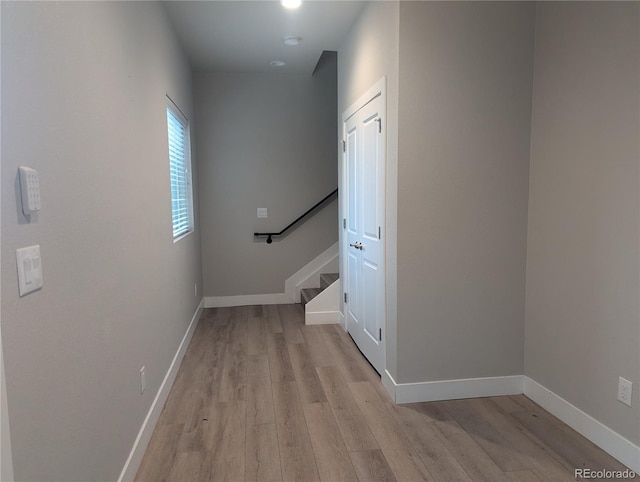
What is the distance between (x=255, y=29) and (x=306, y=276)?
2.78m

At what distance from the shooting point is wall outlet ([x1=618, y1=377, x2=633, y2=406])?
194cm

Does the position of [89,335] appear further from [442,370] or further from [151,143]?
[442,370]

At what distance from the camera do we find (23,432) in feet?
3.37

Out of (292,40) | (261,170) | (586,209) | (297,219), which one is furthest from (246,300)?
(586,209)

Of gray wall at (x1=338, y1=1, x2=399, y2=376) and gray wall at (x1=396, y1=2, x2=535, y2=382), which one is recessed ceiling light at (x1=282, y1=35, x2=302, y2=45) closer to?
gray wall at (x1=338, y1=1, x2=399, y2=376)

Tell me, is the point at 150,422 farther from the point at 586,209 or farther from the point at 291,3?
the point at 291,3

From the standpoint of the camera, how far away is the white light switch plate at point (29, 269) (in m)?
1.03

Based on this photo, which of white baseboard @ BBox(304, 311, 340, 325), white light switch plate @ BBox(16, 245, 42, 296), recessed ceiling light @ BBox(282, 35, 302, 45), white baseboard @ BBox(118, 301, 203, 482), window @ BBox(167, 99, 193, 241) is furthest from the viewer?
white baseboard @ BBox(304, 311, 340, 325)

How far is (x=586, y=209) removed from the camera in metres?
2.15

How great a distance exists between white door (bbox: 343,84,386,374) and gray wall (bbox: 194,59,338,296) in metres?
1.28

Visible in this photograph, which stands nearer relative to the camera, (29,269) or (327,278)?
(29,269)

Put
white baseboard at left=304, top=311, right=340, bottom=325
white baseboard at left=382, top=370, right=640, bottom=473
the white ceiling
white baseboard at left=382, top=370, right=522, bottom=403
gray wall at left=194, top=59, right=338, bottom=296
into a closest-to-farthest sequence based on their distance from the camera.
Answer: white baseboard at left=382, top=370, right=640, bottom=473 < white baseboard at left=382, top=370, right=522, bottom=403 < the white ceiling < white baseboard at left=304, top=311, right=340, bottom=325 < gray wall at left=194, top=59, right=338, bottom=296

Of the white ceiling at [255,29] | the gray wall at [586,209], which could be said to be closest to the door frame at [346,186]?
the white ceiling at [255,29]

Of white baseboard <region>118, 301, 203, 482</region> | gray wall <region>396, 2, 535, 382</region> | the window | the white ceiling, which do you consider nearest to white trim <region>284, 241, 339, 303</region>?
the window
